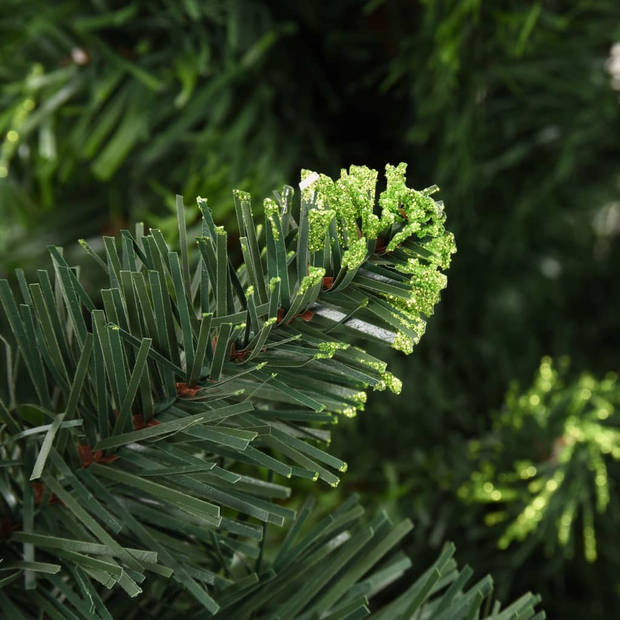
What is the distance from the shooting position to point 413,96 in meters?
0.37

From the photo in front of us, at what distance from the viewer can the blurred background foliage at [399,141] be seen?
0.35 metres

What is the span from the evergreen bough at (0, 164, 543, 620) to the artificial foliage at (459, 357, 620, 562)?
5.5 inches

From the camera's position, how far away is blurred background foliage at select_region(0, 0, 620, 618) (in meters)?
0.35

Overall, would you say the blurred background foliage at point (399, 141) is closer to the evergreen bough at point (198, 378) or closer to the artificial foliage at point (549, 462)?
the artificial foliage at point (549, 462)

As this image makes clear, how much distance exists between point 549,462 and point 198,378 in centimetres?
23

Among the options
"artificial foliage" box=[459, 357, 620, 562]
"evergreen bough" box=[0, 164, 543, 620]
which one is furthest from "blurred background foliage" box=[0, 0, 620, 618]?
"evergreen bough" box=[0, 164, 543, 620]

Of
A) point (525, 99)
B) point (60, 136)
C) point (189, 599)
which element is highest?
point (525, 99)

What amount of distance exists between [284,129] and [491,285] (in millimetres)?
160

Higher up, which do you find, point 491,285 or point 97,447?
point 491,285

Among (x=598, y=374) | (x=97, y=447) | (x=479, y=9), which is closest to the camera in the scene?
(x=97, y=447)

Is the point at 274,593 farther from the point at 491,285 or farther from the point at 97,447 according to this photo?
the point at 491,285

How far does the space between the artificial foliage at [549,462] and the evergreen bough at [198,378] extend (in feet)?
0.46

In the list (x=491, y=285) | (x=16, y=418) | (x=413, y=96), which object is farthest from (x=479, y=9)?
(x=16, y=418)

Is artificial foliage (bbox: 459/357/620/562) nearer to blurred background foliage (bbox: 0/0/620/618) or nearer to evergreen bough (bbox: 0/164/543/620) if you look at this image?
blurred background foliage (bbox: 0/0/620/618)
